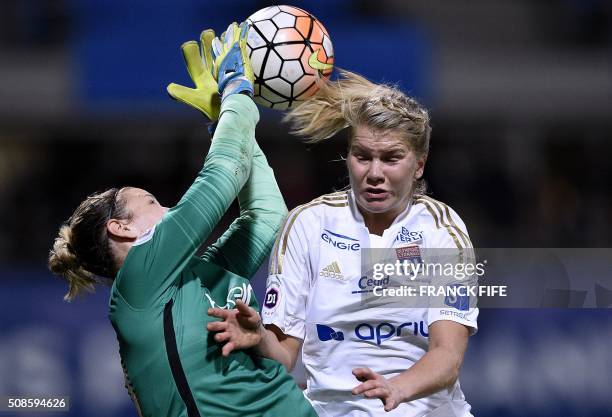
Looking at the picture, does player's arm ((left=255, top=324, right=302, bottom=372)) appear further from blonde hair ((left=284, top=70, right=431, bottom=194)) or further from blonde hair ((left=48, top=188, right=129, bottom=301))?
blonde hair ((left=284, top=70, right=431, bottom=194))

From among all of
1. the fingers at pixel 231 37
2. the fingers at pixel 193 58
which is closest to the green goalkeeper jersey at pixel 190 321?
the fingers at pixel 231 37

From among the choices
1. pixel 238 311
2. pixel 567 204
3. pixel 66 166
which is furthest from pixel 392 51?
pixel 238 311

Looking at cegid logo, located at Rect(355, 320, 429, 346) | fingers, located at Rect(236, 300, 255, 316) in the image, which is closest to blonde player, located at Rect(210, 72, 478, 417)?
cegid logo, located at Rect(355, 320, 429, 346)

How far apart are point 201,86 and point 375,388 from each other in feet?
4.52

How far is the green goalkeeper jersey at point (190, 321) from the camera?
2898 mm

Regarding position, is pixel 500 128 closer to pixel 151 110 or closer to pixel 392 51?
pixel 392 51

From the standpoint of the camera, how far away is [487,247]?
8258 millimetres

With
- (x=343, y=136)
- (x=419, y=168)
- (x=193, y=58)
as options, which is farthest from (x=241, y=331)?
(x=343, y=136)

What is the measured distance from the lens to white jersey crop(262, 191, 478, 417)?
315cm

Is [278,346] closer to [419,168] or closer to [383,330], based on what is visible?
[383,330]

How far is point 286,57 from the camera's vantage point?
3.66 meters

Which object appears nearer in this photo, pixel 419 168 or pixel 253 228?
pixel 419 168

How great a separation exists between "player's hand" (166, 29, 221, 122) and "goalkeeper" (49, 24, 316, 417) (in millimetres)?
137

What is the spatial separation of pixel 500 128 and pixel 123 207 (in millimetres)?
8108
